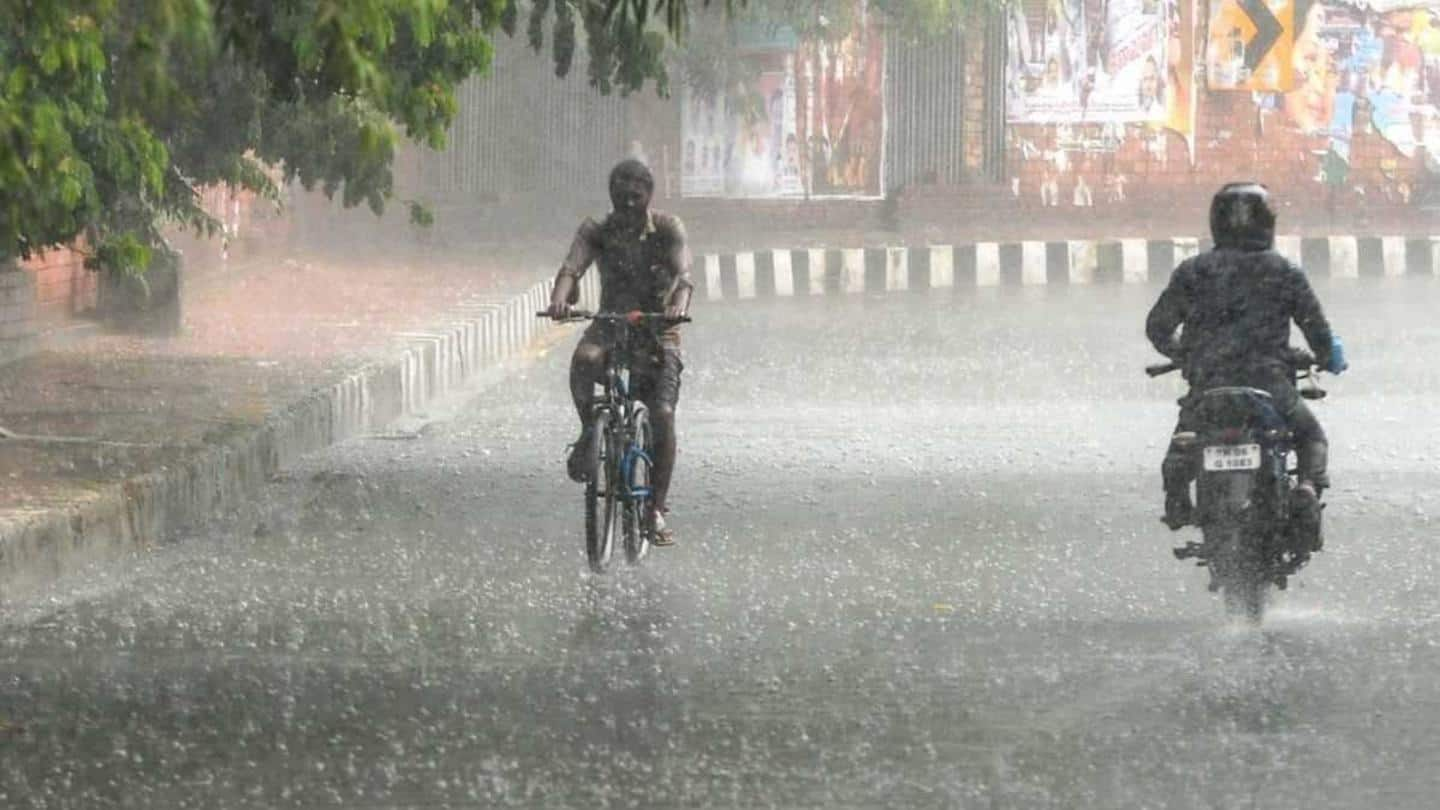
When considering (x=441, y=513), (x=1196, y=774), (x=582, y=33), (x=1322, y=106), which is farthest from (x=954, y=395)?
(x=1322, y=106)

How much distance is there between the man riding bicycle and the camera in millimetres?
10328

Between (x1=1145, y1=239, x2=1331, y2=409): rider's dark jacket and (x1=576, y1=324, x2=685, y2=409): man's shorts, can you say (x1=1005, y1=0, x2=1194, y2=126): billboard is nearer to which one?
(x1=576, y1=324, x2=685, y2=409): man's shorts

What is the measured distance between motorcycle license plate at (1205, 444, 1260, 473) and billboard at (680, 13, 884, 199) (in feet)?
80.0

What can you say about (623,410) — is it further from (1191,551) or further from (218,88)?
(218,88)

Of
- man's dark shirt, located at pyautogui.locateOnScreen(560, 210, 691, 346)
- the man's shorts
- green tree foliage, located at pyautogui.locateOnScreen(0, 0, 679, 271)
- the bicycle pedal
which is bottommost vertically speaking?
the bicycle pedal

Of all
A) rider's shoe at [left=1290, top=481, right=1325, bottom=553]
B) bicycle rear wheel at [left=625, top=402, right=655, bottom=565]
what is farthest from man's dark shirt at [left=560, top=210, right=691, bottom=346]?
rider's shoe at [left=1290, top=481, right=1325, bottom=553]

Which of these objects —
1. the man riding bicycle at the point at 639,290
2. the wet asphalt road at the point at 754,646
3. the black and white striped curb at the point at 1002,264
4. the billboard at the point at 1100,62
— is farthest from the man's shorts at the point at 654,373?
the billboard at the point at 1100,62

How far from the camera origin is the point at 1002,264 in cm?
2939

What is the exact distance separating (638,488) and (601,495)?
0.25 metres

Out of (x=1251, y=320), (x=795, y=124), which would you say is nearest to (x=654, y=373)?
(x=1251, y=320)

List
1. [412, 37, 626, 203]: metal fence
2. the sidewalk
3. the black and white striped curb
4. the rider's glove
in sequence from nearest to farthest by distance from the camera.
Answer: the rider's glove
the sidewalk
the black and white striped curb
[412, 37, 626, 203]: metal fence

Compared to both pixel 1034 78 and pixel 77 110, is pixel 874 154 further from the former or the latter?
pixel 77 110

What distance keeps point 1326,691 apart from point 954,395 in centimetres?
930

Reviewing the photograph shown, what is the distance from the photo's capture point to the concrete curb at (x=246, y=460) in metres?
9.88
